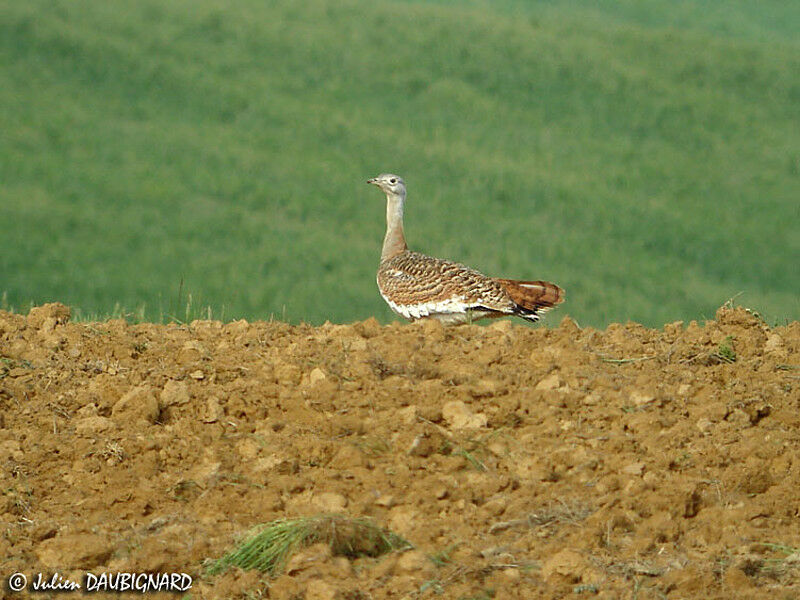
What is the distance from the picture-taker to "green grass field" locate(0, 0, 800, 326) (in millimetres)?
16359

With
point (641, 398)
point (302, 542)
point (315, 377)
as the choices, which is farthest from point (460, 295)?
point (302, 542)

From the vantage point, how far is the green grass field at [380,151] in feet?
53.7

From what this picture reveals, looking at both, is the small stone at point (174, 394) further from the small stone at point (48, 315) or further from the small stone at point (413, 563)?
the small stone at point (413, 563)

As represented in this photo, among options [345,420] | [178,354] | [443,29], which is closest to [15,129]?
[443,29]

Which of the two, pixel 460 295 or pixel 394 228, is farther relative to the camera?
pixel 394 228

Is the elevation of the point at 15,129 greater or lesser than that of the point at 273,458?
lesser

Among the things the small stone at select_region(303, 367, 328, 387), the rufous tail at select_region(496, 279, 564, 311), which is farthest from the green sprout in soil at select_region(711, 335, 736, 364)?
the small stone at select_region(303, 367, 328, 387)

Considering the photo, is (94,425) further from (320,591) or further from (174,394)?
(320,591)

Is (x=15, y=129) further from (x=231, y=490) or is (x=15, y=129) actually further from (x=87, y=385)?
(x=231, y=490)

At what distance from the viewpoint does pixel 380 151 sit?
2105 cm

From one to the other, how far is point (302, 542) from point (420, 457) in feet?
3.27

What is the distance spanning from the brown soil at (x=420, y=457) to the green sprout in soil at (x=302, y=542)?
6cm

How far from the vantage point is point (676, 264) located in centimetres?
1925

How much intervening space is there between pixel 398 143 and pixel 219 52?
563cm
